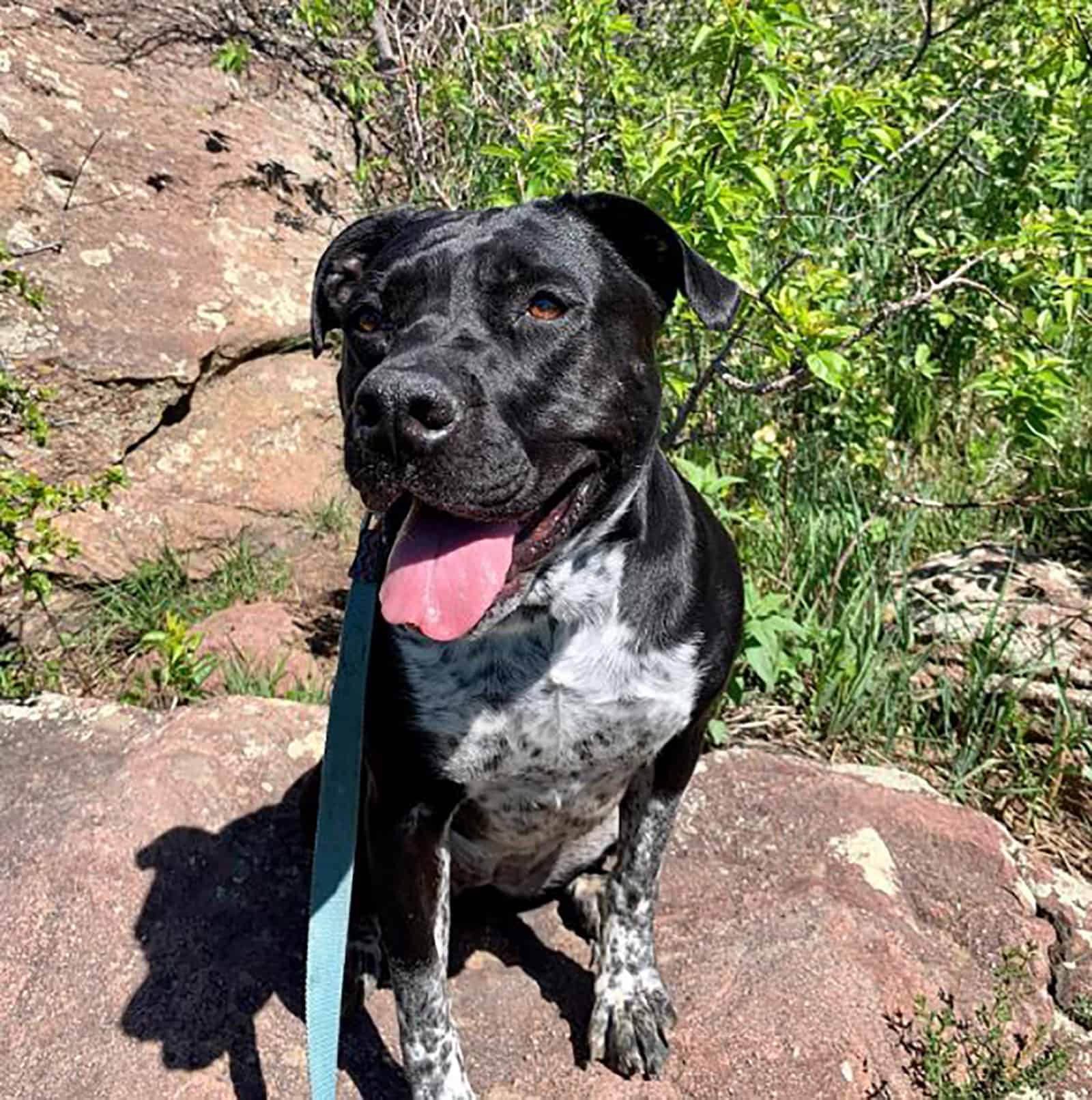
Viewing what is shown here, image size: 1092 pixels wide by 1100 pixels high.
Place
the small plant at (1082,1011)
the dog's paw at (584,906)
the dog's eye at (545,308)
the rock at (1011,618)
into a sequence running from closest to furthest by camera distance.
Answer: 1. the dog's eye at (545,308)
2. the small plant at (1082,1011)
3. the dog's paw at (584,906)
4. the rock at (1011,618)

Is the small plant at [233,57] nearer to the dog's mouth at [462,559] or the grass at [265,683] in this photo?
the grass at [265,683]

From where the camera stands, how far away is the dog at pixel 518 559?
1760 mm

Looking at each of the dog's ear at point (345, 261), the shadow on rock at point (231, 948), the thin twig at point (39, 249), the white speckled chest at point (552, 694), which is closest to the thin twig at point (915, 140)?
the dog's ear at point (345, 261)

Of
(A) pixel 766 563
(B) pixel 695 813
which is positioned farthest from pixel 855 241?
(B) pixel 695 813

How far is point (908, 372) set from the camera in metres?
4.25

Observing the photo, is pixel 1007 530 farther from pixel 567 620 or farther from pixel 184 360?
pixel 184 360

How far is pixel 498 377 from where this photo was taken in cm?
184

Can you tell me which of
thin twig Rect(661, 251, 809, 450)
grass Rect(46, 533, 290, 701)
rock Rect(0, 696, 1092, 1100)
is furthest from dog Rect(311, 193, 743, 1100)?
grass Rect(46, 533, 290, 701)

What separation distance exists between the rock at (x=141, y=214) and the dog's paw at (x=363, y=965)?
229cm

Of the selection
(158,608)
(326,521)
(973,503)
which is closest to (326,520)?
(326,521)

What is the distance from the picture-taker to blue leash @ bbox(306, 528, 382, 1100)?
1854 millimetres

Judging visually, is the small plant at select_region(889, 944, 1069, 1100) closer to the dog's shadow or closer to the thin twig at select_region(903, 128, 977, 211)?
the dog's shadow

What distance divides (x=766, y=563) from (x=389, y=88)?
312 cm

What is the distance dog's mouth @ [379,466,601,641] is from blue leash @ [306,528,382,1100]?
19cm
